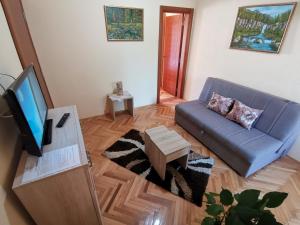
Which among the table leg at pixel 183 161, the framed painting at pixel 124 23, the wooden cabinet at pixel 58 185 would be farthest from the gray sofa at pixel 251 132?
the framed painting at pixel 124 23

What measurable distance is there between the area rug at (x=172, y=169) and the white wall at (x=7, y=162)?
3.77ft

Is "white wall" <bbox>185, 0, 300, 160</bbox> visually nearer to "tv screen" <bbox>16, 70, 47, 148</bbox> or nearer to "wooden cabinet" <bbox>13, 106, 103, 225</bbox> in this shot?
"wooden cabinet" <bbox>13, 106, 103, 225</bbox>

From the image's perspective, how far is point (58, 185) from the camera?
39.1 inches

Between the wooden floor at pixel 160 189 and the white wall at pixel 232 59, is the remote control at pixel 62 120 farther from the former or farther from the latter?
the white wall at pixel 232 59

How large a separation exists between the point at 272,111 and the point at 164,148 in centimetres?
152

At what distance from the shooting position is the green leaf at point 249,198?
2.23 ft

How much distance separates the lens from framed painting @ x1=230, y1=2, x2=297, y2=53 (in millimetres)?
2016

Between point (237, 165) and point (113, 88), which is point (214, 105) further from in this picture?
point (113, 88)

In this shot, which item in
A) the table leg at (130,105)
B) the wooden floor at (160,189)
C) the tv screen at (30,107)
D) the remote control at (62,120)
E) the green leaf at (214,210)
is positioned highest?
the tv screen at (30,107)

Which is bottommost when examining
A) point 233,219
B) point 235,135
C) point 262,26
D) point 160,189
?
point 160,189

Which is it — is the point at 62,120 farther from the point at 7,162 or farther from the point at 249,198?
the point at 249,198

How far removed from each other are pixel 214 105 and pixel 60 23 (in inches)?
105

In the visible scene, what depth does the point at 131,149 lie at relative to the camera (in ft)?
7.77

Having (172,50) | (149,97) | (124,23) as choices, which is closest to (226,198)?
(124,23)
